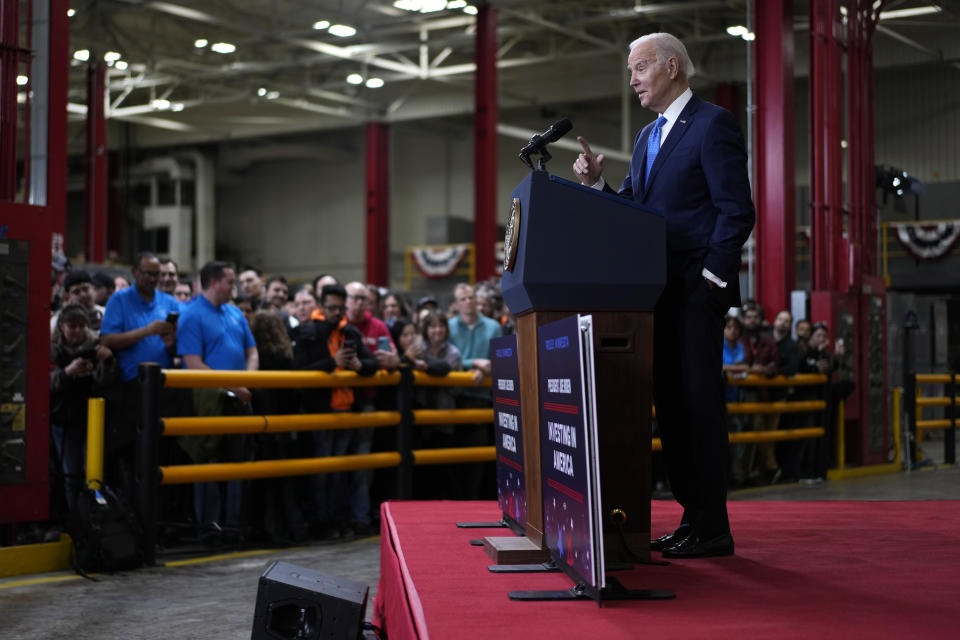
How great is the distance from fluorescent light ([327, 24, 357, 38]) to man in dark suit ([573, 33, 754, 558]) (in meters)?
18.6

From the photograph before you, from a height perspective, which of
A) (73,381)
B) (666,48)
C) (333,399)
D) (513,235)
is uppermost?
(666,48)

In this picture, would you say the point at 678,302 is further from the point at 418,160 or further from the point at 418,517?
the point at 418,160

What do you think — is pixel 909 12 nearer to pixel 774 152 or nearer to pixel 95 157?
pixel 774 152

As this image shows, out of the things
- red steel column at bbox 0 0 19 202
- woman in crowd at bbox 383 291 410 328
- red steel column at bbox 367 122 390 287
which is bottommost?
woman in crowd at bbox 383 291 410 328

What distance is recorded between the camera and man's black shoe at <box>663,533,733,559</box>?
9.54 ft

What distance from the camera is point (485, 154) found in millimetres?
18219

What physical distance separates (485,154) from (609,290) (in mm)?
15790

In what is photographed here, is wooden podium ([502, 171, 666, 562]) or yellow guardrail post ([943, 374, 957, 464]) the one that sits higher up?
wooden podium ([502, 171, 666, 562])

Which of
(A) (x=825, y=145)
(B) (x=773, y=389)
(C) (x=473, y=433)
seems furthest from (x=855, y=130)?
(C) (x=473, y=433)

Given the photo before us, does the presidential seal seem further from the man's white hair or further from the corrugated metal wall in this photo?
the corrugated metal wall

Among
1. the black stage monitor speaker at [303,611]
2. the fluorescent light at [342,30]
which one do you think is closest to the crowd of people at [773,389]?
the black stage monitor speaker at [303,611]

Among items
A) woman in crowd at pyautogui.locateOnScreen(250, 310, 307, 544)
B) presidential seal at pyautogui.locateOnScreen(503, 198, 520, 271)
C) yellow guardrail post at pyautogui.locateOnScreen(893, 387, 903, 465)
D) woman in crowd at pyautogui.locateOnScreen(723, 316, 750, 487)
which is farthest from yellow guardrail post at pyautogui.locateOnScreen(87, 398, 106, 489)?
yellow guardrail post at pyautogui.locateOnScreen(893, 387, 903, 465)

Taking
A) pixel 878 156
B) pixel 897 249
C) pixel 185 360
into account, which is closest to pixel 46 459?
pixel 185 360

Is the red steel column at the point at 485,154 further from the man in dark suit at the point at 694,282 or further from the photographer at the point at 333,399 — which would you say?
the man in dark suit at the point at 694,282
